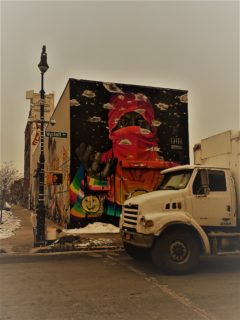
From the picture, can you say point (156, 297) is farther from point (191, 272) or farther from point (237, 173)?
point (237, 173)

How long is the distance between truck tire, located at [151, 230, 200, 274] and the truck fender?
18cm

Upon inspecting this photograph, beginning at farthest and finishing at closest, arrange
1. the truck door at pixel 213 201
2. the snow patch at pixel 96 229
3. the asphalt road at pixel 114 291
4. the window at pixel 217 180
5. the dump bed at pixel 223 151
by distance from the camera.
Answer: the snow patch at pixel 96 229
the dump bed at pixel 223 151
the window at pixel 217 180
the truck door at pixel 213 201
the asphalt road at pixel 114 291

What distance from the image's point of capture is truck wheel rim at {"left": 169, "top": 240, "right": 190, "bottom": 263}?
8820 mm

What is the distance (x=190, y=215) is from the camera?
9.22 metres

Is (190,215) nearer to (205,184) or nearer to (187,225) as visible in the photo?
(187,225)

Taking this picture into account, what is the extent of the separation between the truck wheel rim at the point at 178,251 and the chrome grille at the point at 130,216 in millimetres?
1115

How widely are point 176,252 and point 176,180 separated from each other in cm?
204

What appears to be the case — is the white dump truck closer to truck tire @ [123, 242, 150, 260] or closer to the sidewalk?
truck tire @ [123, 242, 150, 260]

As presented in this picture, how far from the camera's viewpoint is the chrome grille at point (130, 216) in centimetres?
948

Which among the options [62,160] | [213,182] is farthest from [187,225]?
[62,160]

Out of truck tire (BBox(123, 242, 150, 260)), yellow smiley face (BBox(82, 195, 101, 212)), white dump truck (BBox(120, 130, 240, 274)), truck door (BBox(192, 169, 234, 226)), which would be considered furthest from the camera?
yellow smiley face (BBox(82, 195, 101, 212))

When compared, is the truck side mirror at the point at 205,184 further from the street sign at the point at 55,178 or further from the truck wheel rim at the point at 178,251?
the street sign at the point at 55,178

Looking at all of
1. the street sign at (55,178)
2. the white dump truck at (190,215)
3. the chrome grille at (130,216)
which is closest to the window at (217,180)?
the white dump truck at (190,215)

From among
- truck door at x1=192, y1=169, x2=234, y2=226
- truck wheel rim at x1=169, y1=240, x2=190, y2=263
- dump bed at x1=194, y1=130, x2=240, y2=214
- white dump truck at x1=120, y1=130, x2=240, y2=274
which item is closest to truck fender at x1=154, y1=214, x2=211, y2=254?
white dump truck at x1=120, y1=130, x2=240, y2=274
